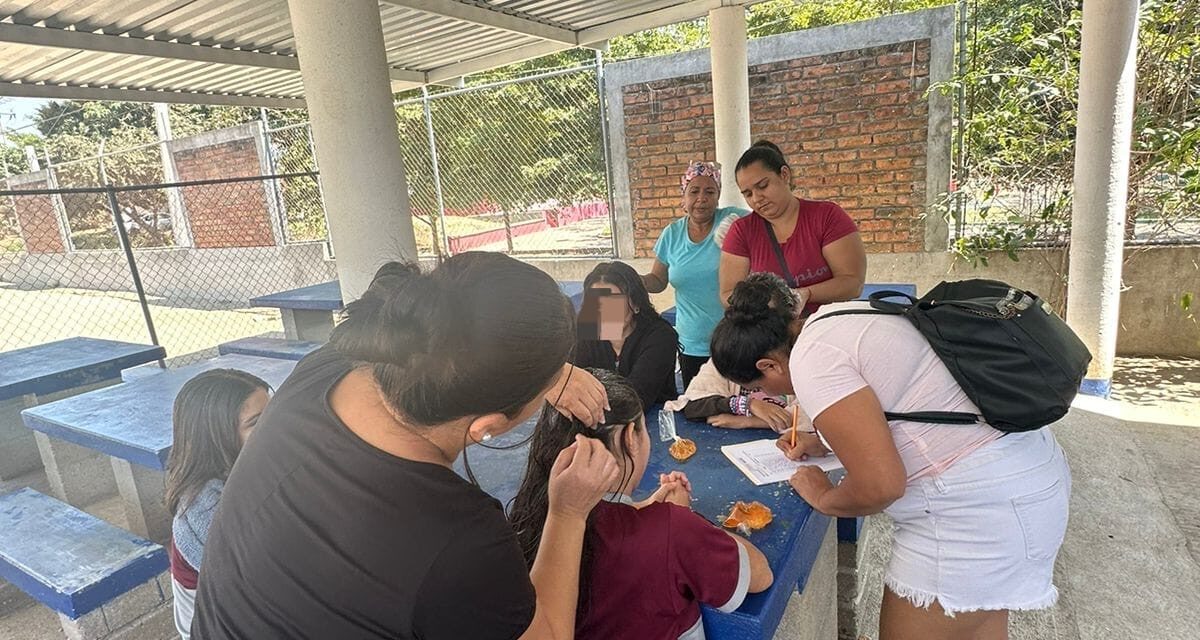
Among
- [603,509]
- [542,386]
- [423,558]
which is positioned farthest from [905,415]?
[423,558]

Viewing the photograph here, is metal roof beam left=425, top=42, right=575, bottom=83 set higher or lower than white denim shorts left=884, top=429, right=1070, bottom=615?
higher

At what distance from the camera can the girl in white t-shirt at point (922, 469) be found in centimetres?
136

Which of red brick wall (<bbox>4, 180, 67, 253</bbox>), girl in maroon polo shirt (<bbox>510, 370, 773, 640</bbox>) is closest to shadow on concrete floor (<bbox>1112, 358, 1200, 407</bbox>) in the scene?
girl in maroon polo shirt (<bbox>510, 370, 773, 640</bbox>)

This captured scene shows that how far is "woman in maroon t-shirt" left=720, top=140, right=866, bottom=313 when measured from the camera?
2.70m

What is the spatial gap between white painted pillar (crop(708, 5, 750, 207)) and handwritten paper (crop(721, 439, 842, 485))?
11.6 feet

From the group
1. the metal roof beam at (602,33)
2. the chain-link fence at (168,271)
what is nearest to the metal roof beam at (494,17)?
the metal roof beam at (602,33)

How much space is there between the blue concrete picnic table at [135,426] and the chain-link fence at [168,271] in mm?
4444

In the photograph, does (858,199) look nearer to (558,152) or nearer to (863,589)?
(558,152)

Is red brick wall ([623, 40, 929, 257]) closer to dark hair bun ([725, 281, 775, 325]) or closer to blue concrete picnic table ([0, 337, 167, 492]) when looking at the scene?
dark hair bun ([725, 281, 775, 325])

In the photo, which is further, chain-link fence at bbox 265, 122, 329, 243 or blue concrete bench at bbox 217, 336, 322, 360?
chain-link fence at bbox 265, 122, 329, 243

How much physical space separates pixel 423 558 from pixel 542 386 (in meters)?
0.26

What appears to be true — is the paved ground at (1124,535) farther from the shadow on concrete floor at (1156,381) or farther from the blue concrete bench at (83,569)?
the blue concrete bench at (83,569)

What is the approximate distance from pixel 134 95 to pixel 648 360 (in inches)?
237

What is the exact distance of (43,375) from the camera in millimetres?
3461
